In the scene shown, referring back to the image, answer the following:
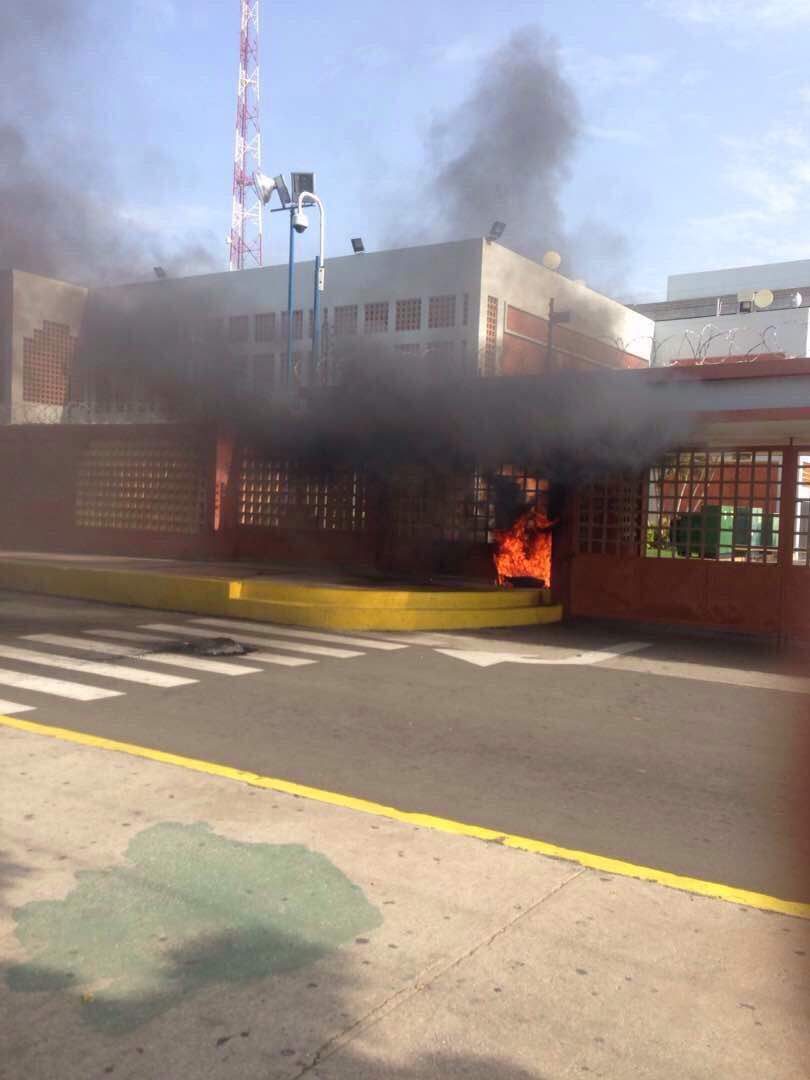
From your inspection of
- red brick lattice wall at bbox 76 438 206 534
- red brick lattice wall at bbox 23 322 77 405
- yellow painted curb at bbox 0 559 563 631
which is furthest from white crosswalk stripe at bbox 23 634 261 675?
red brick lattice wall at bbox 76 438 206 534

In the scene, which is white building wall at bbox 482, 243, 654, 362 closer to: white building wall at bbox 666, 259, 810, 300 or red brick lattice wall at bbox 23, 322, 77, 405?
red brick lattice wall at bbox 23, 322, 77, 405

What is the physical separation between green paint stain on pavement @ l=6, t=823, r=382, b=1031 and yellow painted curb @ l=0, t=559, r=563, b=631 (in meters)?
6.60

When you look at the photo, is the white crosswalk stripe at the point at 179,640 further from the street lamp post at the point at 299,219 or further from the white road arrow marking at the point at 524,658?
the street lamp post at the point at 299,219

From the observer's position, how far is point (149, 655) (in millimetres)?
8102

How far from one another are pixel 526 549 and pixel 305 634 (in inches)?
150

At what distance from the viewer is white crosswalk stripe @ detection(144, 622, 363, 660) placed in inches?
338

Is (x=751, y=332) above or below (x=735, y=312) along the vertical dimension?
below

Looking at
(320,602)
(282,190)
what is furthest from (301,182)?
(320,602)

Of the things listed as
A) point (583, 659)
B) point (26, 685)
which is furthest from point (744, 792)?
point (26, 685)

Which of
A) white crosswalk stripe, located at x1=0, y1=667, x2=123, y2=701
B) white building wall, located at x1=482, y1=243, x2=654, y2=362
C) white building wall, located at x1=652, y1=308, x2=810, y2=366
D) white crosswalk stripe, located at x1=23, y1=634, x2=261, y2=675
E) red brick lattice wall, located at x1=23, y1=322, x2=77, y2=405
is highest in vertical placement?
white building wall, located at x1=652, y1=308, x2=810, y2=366

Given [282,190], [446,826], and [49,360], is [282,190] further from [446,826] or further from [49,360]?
[446,826]

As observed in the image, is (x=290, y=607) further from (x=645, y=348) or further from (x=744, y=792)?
(x=645, y=348)

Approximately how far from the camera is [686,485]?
36.2 feet

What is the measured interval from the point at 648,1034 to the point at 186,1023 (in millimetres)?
1205
